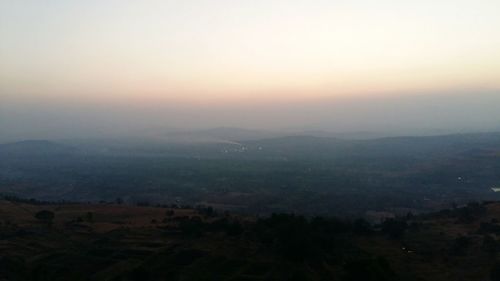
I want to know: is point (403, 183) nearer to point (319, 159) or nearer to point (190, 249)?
point (319, 159)

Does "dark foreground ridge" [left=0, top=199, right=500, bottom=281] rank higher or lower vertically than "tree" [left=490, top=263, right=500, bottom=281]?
lower

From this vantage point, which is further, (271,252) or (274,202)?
(274,202)

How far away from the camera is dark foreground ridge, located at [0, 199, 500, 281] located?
97.0ft

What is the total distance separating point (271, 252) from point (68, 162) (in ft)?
500

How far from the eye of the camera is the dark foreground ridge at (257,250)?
2956 cm

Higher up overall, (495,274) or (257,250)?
(495,274)

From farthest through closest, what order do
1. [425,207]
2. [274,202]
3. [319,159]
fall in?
[319,159] → [274,202] → [425,207]

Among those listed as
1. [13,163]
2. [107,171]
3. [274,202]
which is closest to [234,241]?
[274,202]

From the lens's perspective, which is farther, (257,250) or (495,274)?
(257,250)

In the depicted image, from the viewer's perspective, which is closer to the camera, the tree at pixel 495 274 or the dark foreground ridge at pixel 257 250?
the tree at pixel 495 274

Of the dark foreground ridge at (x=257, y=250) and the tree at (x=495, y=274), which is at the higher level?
the tree at (x=495, y=274)

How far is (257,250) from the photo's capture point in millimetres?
34812

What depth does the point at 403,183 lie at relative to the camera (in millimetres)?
107438

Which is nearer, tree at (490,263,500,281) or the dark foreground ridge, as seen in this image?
tree at (490,263,500,281)
